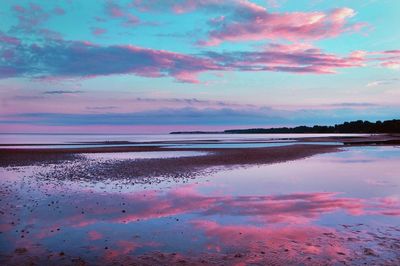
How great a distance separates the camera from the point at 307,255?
8742 mm

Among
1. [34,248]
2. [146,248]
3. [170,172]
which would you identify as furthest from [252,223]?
[170,172]

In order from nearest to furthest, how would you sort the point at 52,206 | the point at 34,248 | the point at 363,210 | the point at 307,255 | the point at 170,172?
the point at 307,255 < the point at 34,248 < the point at 363,210 < the point at 52,206 < the point at 170,172

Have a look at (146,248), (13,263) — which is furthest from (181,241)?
(13,263)

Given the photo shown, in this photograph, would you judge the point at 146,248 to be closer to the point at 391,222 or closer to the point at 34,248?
the point at 34,248

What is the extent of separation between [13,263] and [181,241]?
4.21 metres

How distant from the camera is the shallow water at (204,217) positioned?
31.1ft

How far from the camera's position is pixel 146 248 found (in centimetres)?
944

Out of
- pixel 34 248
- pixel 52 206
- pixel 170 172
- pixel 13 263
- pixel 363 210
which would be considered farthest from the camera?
pixel 170 172

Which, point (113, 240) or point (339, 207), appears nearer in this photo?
point (113, 240)

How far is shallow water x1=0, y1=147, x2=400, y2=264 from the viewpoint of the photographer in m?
9.47

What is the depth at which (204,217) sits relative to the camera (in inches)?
519

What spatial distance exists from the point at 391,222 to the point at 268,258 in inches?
236

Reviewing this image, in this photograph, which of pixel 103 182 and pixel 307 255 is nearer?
pixel 307 255

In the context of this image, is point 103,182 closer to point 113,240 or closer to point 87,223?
point 87,223
